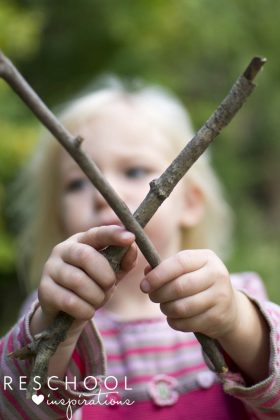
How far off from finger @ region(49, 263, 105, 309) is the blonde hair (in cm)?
108

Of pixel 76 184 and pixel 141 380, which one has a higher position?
pixel 76 184

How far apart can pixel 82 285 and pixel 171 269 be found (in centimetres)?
12

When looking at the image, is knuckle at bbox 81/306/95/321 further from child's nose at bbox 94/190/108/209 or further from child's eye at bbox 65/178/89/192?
child's eye at bbox 65/178/89/192

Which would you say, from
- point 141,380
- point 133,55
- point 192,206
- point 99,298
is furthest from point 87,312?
point 133,55

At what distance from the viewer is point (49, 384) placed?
997mm

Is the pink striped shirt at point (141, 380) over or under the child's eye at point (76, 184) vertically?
under

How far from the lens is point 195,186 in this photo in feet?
6.77

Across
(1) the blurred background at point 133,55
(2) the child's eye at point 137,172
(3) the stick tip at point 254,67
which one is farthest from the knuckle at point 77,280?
(1) the blurred background at point 133,55

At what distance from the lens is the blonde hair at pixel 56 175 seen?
6.57ft

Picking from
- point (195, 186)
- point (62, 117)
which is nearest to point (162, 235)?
point (195, 186)

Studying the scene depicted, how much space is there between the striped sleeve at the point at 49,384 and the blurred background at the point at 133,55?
2.00 metres

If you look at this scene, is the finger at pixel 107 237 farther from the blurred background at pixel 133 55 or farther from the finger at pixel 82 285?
the blurred background at pixel 133 55

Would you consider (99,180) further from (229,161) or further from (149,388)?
(229,161)

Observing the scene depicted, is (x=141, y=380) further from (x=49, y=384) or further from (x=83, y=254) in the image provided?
(x=83, y=254)
